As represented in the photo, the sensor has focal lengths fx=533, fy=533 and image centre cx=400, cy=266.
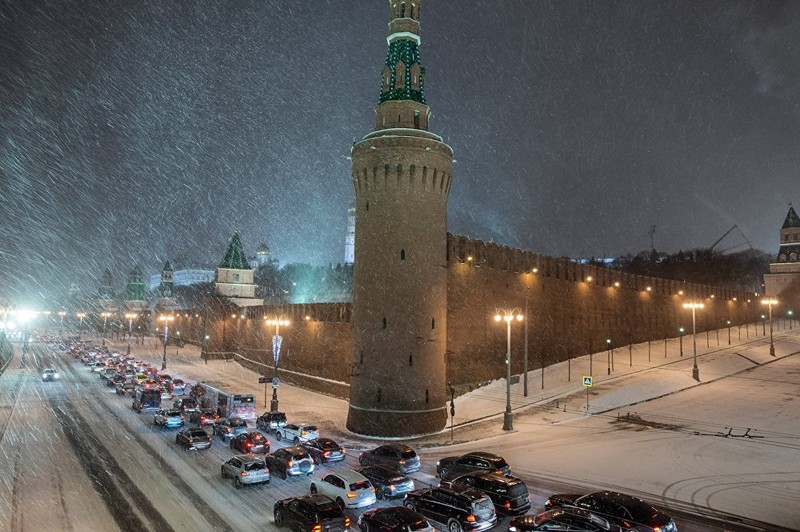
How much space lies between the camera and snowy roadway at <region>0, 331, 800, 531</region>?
18438 millimetres

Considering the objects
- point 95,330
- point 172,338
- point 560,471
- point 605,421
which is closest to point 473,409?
point 605,421

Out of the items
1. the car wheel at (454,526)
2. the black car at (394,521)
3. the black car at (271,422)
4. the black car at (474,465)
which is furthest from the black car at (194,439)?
the car wheel at (454,526)

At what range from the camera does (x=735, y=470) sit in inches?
900

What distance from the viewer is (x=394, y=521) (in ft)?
51.7

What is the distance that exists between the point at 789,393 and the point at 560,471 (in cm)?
2894

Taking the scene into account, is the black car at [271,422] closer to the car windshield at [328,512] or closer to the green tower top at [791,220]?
the car windshield at [328,512]

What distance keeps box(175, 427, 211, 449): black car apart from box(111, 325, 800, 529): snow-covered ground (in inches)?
294

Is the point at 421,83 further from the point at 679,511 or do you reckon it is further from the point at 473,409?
the point at 679,511

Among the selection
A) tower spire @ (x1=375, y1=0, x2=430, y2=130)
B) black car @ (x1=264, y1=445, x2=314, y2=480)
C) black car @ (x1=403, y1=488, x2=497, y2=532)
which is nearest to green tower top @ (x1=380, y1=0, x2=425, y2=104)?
tower spire @ (x1=375, y1=0, x2=430, y2=130)

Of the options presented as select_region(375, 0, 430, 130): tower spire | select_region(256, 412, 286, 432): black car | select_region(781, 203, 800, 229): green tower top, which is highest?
select_region(781, 203, 800, 229): green tower top

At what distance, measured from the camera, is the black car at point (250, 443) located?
26.3 meters

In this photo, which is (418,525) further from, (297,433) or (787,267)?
(787,267)

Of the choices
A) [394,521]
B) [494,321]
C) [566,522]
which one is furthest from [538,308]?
[394,521]

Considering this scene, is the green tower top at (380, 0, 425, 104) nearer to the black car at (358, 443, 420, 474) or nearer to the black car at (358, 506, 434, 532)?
the black car at (358, 443, 420, 474)
